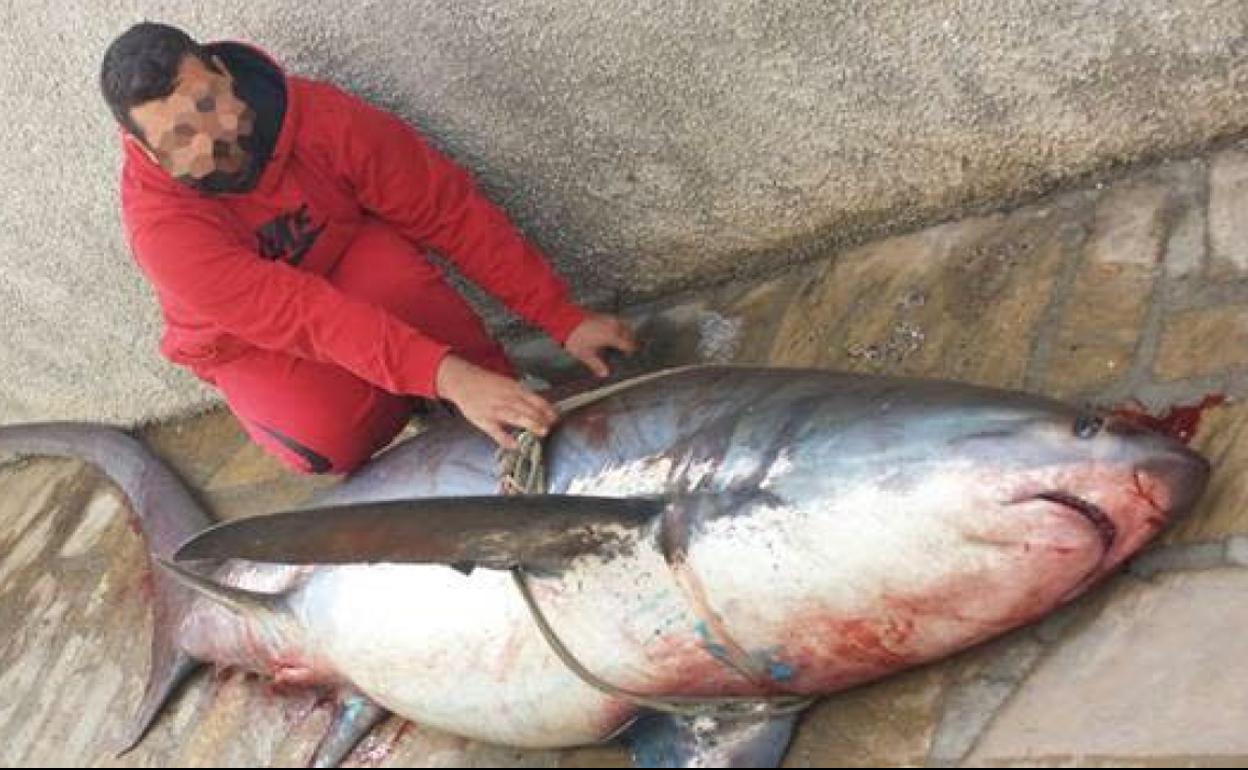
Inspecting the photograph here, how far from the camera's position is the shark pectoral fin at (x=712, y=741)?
7.73 ft

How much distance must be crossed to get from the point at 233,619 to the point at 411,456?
52cm

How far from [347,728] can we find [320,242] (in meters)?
1.08

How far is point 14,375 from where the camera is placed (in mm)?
4484

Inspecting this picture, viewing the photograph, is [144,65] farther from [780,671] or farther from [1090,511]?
[1090,511]

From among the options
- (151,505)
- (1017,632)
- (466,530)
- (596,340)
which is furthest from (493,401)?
(151,505)

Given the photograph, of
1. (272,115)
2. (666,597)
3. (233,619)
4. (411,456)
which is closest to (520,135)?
(272,115)

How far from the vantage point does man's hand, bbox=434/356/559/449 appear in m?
2.67

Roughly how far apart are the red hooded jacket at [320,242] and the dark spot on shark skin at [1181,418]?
1.29 metres

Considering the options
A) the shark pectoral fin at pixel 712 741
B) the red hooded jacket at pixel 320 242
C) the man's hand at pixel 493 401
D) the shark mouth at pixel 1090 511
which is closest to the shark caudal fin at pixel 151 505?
the red hooded jacket at pixel 320 242

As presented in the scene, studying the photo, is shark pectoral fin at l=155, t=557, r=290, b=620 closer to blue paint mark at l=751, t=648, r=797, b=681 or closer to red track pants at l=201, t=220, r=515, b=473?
red track pants at l=201, t=220, r=515, b=473

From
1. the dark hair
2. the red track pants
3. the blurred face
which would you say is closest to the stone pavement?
the red track pants

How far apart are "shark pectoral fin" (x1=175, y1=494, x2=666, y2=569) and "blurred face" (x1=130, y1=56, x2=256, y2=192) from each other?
0.89 m

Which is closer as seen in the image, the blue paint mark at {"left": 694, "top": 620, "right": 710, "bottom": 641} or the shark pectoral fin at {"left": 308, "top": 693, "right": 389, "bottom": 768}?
the blue paint mark at {"left": 694, "top": 620, "right": 710, "bottom": 641}

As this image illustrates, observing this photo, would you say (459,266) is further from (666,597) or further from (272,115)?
(666,597)
